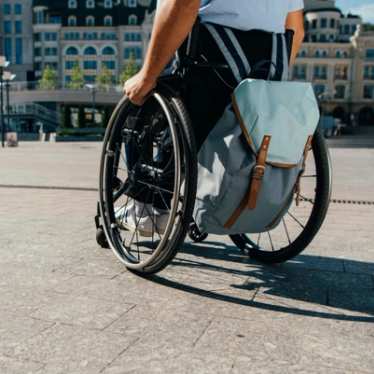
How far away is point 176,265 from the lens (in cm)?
318

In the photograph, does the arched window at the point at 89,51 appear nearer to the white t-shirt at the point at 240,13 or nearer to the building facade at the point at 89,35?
the building facade at the point at 89,35

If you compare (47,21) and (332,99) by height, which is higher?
(47,21)

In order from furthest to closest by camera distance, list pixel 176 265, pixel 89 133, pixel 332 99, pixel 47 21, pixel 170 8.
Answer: pixel 47 21 < pixel 332 99 < pixel 89 133 < pixel 176 265 < pixel 170 8

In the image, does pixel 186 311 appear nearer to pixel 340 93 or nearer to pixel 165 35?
pixel 165 35

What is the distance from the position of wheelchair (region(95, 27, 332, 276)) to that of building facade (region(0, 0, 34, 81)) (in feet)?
276

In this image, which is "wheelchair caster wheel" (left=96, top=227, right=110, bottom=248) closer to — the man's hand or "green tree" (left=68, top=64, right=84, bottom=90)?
the man's hand

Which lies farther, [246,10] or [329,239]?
[329,239]

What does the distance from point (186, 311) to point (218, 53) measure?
1187 mm

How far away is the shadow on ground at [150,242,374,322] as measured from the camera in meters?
2.48

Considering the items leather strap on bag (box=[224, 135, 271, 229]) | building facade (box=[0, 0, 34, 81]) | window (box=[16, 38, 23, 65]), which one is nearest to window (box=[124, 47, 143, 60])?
building facade (box=[0, 0, 34, 81])

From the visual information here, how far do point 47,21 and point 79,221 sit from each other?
8320 centimetres

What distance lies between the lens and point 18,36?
8306 centimetres

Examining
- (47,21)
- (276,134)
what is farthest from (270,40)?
(47,21)

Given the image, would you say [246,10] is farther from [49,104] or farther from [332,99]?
[332,99]
